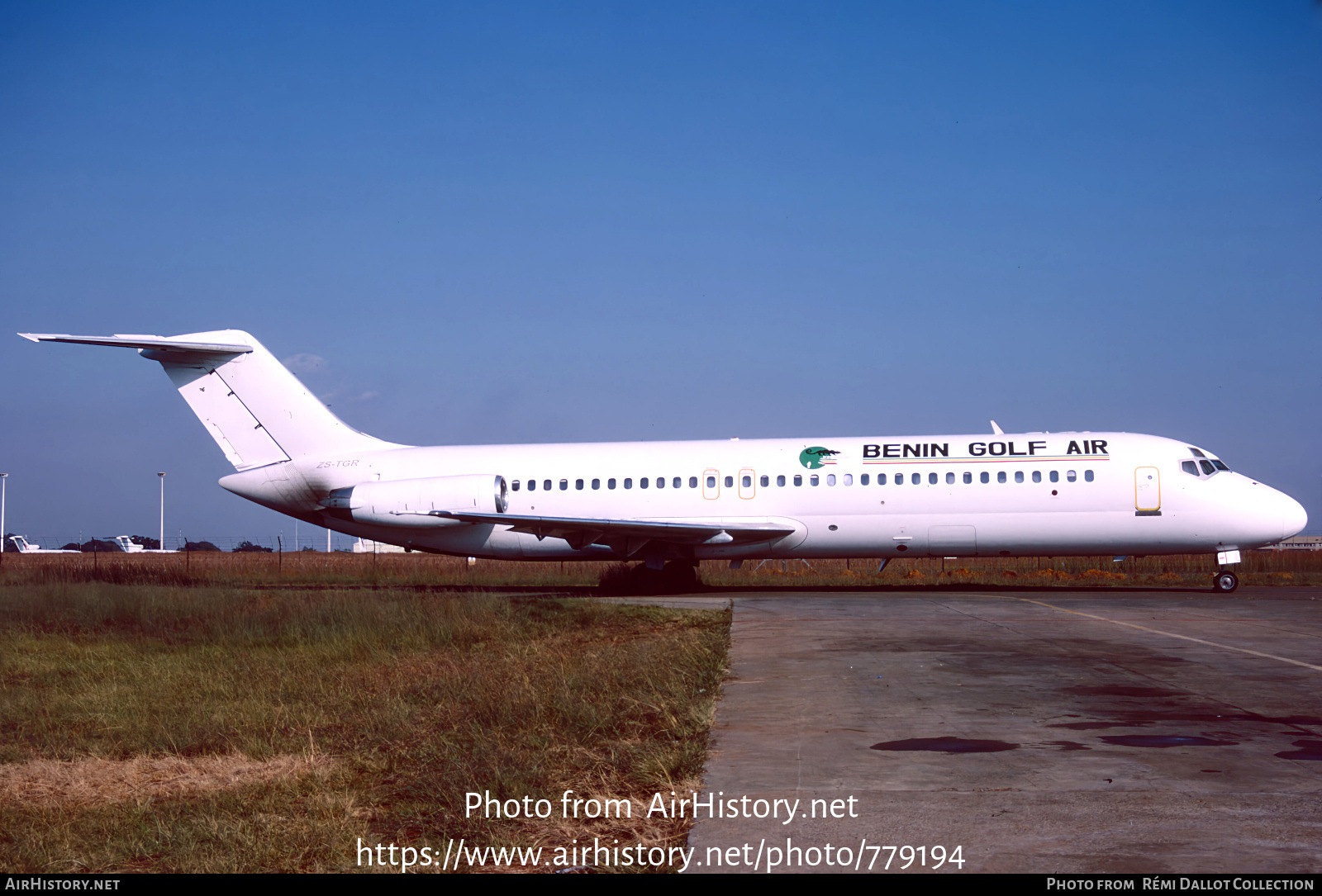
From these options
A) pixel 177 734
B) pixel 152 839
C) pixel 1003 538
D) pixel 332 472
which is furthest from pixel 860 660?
pixel 332 472

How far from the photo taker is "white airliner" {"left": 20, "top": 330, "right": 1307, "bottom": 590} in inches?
890

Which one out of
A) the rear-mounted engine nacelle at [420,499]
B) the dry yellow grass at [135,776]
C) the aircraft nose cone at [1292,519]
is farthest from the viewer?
the rear-mounted engine nacelle at [420,499]

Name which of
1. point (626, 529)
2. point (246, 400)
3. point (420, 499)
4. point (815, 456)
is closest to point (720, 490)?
point (815, 456)

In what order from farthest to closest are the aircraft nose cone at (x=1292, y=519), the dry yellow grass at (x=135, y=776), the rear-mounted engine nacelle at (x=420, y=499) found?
1. the rear-mounted engine nacelle at (x=420, y=499)
2. the aircraft nose cone at (x=1292, y=519)
3. the dry yellow grass at (x=135, y=776)

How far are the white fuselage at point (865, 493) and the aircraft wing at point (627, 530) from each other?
0.91ft

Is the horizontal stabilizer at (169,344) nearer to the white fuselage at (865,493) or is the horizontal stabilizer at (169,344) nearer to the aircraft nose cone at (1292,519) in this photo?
the white fuselage at (865,493)

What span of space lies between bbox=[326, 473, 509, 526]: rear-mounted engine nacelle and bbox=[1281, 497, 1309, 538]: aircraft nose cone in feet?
55.1

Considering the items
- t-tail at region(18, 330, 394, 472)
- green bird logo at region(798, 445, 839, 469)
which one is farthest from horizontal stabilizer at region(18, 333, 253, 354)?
green bird logo at region(798, 445, 839, 469)

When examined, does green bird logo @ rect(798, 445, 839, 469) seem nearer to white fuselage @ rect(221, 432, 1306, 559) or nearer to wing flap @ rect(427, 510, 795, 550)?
white fuselage @ rect(221, 432, 1306, 559)

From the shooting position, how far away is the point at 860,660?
1103cm

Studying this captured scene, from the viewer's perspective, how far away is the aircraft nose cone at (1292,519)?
72.6 feet

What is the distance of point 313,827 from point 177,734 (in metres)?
3.58

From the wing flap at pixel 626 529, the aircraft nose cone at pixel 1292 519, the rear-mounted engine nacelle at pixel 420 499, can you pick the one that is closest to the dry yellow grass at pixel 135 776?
the wing flap at pixel 626 529

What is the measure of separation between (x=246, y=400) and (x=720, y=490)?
38.1 ft
